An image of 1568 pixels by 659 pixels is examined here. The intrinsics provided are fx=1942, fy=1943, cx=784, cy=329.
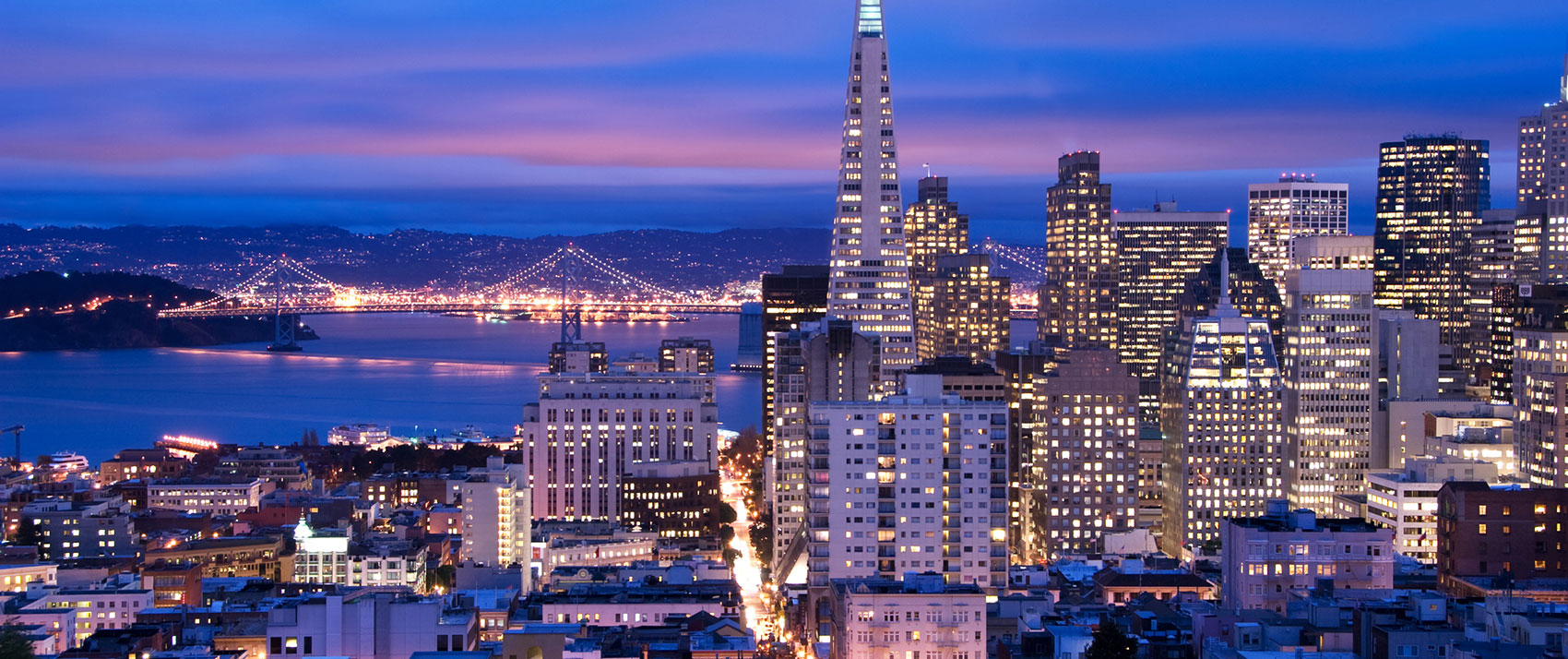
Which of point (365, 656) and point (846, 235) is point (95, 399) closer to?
point (846, 235)

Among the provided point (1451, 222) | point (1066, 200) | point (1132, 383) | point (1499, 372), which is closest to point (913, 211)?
point (1066, 200)

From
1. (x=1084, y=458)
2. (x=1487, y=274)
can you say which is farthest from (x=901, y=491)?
(x=1487, y=274)

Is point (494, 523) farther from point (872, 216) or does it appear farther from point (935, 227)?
point (935, 227)

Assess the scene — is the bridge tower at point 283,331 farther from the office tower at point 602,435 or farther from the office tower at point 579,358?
the office tower at point 602,435

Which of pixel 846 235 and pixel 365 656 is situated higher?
pixel 846 235

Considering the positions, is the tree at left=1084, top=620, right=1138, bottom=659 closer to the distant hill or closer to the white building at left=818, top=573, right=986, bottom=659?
the white building at left=818, top=573, right=986, bottom=659

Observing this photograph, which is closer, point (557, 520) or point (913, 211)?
point (557, 520)

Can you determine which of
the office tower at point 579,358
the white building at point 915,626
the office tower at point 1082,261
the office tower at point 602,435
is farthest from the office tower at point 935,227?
the white building at point 915,626

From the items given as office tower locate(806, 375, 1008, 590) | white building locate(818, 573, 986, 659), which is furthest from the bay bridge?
white building locate(818, 573, 986, 659)

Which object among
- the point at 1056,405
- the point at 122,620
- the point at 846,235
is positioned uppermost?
the point at 846,235
